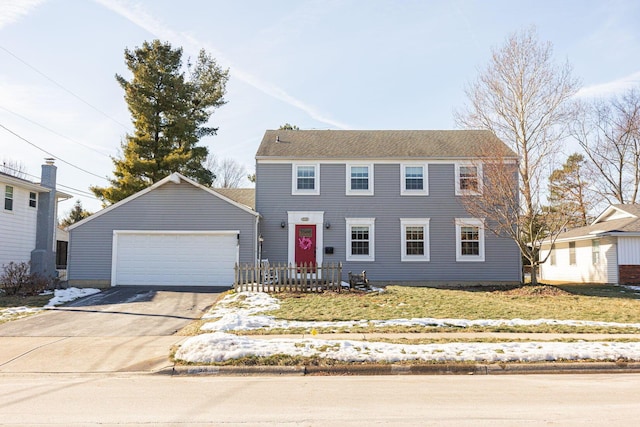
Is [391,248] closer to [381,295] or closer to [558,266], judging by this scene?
[381,295]

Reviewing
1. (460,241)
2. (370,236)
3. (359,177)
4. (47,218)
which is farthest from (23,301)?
(460,241)

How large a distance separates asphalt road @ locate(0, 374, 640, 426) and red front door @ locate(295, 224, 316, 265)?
1363cm

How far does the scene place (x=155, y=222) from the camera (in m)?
20.2

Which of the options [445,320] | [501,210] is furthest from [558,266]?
[445,320]

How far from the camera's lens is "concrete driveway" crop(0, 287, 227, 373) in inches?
342

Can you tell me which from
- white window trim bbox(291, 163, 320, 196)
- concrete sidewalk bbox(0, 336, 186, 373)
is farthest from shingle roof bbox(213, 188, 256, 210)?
concrete sidewalk bbox(0, 336, 186, 373)

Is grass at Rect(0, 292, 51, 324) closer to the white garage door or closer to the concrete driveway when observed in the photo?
the concrete driveway

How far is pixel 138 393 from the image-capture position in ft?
22.1

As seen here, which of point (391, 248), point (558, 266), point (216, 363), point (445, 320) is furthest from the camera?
point (558, 266)

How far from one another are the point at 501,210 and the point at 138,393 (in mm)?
17072

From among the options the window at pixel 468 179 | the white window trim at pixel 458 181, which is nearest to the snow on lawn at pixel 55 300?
the white window trim at pixel 458 181

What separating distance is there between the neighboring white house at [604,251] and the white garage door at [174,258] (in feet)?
44.9

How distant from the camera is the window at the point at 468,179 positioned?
69.5 ft

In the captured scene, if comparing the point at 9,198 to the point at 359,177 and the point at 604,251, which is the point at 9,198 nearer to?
the point at 359,177
